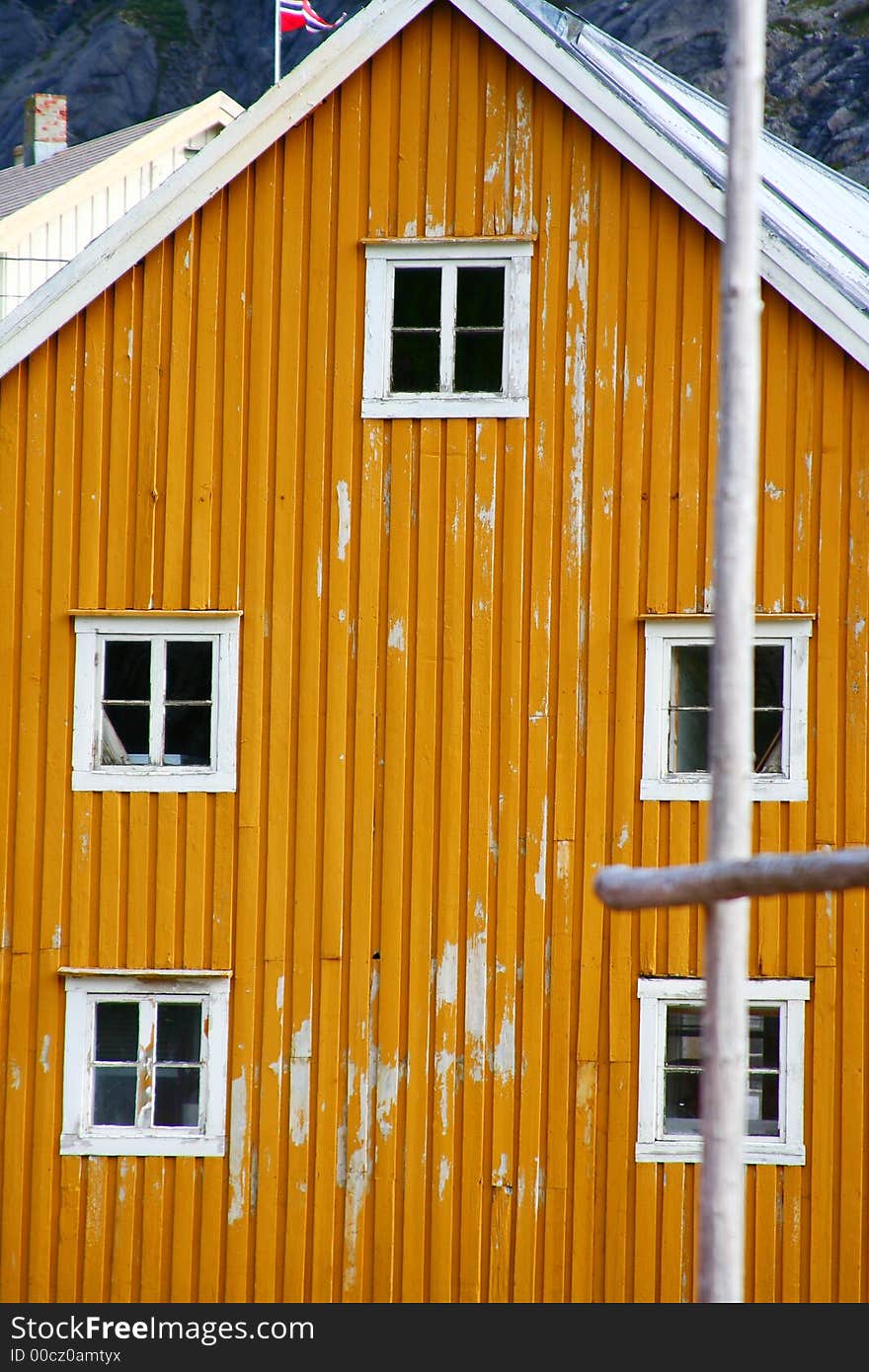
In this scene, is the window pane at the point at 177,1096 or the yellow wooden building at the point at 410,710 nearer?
the yellow wooden building at the point at 410,710

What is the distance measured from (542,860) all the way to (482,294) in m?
4.08

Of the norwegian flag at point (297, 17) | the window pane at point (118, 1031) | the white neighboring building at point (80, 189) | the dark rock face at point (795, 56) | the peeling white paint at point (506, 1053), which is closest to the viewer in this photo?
the peeling white paint at point (506, 1053)

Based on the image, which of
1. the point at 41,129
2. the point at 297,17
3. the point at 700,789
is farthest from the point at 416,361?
the point at 41,129

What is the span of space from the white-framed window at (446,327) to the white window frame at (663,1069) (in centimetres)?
426

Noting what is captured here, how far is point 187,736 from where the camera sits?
11.4 m

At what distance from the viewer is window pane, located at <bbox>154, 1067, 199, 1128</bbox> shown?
11.2 metres

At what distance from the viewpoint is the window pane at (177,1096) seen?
11.2m

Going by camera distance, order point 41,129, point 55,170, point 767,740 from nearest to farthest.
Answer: point 767,740
point 55,170
point 41,129

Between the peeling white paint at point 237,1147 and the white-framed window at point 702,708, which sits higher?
the white-framed window at point 702,708

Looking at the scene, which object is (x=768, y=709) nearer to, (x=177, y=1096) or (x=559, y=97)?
(x=559, y=97)

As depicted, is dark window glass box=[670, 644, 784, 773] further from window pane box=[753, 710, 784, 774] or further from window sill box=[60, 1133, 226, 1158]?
window sill box=[60, 1133, 226, 1158]

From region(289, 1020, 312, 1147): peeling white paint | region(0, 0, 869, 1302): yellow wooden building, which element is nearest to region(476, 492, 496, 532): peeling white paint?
region(0, 0, 869, 1302): yellow wooden building

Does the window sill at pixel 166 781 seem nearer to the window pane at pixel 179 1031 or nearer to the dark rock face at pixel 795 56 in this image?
the window pane at pixel 179 1031

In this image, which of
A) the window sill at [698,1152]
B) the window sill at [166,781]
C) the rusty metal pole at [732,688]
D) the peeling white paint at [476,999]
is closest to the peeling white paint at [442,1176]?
the peeling white paint at [476,999]
